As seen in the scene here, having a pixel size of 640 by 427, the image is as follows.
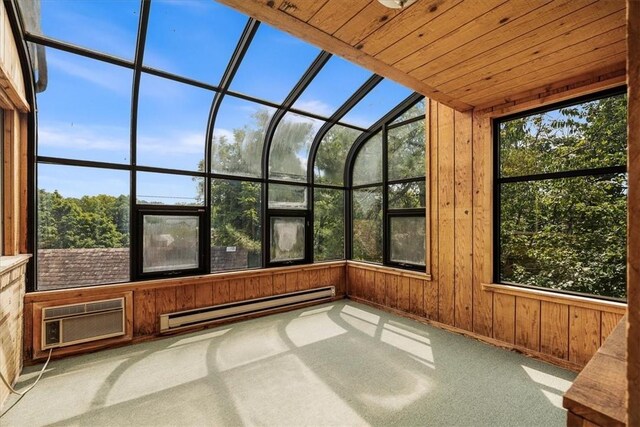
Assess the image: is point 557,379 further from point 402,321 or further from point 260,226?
point 260,226

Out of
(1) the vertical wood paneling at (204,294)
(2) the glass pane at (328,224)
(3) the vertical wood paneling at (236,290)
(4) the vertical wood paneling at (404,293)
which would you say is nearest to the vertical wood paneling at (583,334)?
(4) the vertical wood paneling at (404,293)

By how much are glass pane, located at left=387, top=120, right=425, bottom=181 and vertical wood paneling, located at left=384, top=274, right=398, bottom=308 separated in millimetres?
1390

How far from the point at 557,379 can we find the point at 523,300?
2.27ft

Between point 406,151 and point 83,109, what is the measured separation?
364cm

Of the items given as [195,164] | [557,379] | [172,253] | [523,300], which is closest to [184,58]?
[195,164]

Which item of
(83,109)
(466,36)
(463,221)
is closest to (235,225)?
(83,109)

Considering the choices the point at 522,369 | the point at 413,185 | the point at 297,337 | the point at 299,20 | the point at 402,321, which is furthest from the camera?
A: the point at 413,185

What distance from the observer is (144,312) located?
3.22m

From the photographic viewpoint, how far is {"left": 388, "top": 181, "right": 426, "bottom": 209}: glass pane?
3939 millimetres

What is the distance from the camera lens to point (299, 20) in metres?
1.83

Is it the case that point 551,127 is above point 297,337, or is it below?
above

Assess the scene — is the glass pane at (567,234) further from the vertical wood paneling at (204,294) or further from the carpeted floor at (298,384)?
the vertical wood paneling at (204,294)

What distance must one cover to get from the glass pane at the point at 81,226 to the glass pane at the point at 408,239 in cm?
325

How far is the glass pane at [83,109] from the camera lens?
2676mm
